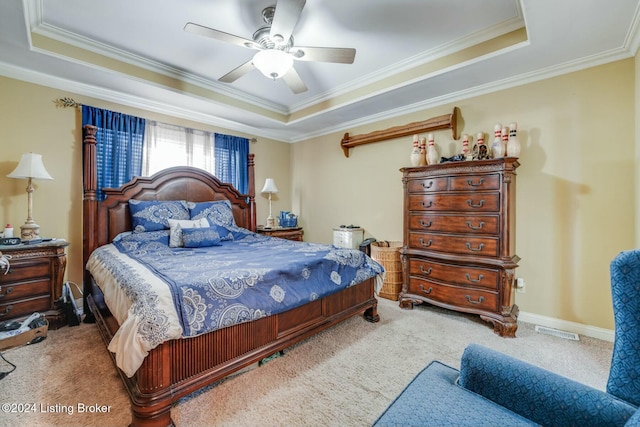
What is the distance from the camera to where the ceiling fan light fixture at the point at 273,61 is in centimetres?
211

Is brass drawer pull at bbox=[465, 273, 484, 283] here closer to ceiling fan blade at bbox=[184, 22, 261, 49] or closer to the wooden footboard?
the wooden footboard

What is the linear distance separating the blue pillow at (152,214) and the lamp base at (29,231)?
0.78 meters

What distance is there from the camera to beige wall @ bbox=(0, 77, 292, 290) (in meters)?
2.71

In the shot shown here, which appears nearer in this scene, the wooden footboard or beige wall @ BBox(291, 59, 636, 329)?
the wooden footboard

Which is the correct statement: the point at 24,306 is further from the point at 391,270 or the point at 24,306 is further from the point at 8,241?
the point at 391,270

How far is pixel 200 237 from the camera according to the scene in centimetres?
291

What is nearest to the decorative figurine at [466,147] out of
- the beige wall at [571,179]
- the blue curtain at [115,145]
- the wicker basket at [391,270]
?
the beige wall at [571,179]

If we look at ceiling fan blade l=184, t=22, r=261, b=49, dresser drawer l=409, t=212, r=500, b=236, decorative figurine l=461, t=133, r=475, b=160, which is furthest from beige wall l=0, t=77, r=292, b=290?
decorative figurine l=461, t=133, r=475, b=160

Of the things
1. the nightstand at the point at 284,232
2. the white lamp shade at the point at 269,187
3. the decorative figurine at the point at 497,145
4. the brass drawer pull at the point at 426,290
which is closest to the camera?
the decorative figurine at the point at 497,145

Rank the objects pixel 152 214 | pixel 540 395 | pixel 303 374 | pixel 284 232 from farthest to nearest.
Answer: pixel 284 232 → pixel 152 214 → pixel 303 374 → pixel 540 395

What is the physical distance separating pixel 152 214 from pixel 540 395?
3.50 meters

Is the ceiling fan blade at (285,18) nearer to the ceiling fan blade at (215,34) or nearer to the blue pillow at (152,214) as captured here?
the ceiling fan blade at (215,34)

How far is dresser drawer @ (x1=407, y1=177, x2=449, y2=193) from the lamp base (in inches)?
150

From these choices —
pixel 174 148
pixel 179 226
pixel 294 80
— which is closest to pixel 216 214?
pixel 179 226
